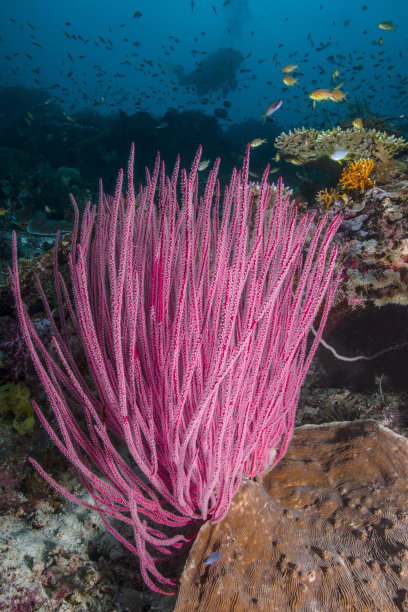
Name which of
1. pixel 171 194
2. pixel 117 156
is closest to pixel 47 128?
pixel 117 156

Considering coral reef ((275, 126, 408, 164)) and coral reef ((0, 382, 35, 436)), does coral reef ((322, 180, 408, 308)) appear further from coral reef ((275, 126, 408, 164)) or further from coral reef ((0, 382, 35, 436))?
coral reef ((0, 382, 35, 436))

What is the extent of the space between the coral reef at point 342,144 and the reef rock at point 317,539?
4.85 meters

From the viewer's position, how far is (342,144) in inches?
221

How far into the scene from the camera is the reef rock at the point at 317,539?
1619mm

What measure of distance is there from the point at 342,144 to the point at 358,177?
158 cm

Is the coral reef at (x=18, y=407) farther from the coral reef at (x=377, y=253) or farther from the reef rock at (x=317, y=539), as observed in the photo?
the coral reef at (x=377, y=253)

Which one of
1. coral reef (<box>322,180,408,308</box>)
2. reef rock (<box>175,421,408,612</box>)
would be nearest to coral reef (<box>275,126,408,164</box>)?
coral reef (<box>322,180,408,308</box>)

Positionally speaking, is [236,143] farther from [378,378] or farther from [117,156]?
[378,378]

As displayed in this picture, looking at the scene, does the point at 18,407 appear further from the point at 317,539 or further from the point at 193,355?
the point at 317,539

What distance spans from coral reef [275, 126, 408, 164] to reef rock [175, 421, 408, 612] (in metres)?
4.85

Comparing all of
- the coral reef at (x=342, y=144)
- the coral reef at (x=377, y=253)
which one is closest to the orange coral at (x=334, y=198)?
the coral reef at (x=377, y=253)

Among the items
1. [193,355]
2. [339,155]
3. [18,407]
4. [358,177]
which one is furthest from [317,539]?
[339,155]

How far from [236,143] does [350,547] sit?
26327 mm

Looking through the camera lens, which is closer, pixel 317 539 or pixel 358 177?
pixel 317 539
